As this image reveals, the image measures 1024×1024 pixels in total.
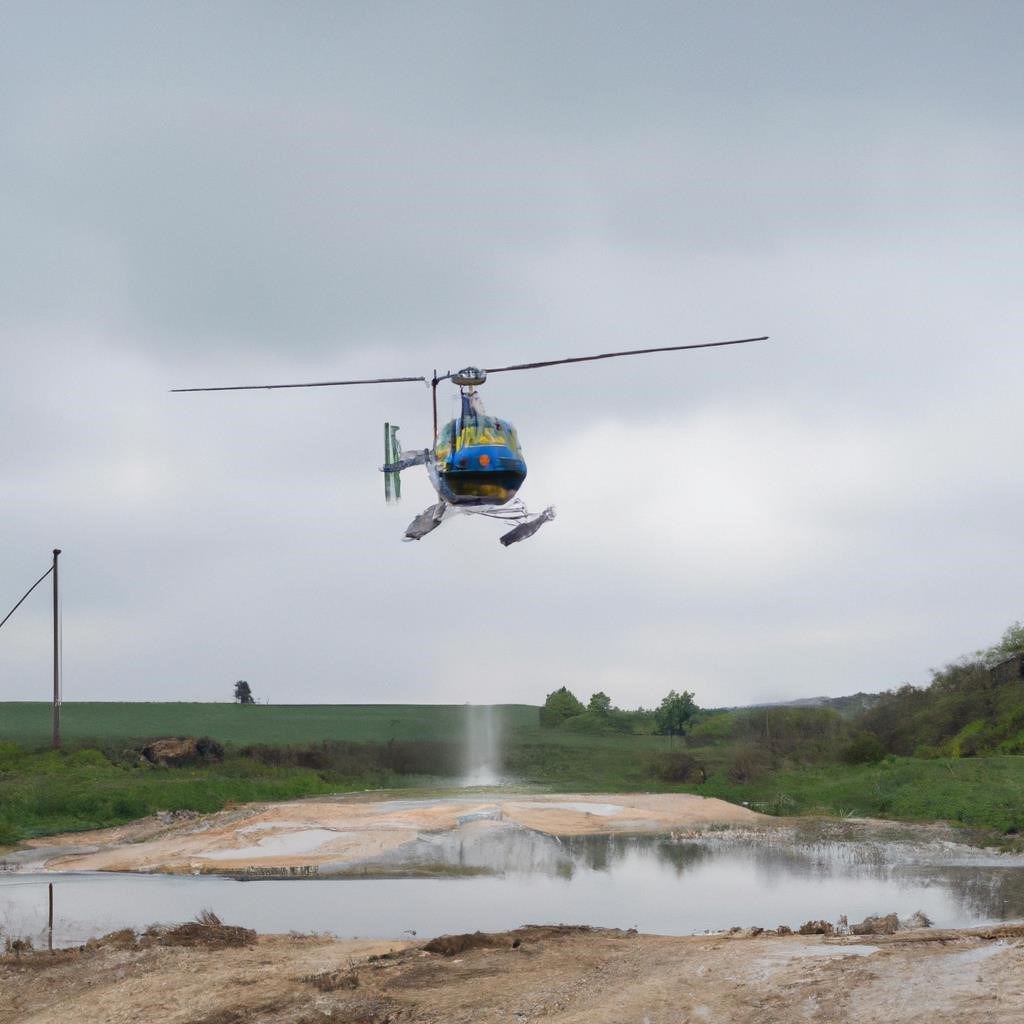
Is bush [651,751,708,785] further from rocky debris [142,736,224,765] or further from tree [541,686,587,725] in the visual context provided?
tree [541,686,587,725]

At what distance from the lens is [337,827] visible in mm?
28922

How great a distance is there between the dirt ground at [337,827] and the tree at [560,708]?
3746 cm

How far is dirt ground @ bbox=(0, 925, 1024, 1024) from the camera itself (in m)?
11.6

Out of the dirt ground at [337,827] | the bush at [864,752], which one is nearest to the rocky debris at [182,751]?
the dirt ground at [337,827]

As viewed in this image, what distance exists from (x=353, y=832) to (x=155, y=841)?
4835 millimetres

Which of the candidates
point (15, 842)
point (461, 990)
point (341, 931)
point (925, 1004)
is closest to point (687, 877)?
point (341, 931)

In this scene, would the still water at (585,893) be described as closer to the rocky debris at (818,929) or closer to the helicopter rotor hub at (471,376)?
the rocky debris at (818,929)

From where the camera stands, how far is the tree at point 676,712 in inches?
2670

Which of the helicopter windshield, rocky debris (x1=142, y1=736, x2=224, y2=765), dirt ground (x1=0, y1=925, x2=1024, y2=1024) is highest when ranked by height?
the helicopter windshield

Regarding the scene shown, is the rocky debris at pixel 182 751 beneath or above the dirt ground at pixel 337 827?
above

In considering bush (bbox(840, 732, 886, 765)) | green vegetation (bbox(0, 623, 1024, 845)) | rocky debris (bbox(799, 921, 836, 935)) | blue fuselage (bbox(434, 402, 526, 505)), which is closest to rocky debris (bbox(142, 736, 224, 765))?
green vegetation (bbox(0, 623, 1024, 845))

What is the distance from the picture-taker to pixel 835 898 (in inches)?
792

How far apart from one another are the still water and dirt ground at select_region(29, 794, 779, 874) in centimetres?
147

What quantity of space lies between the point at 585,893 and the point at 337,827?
939 centimetres
